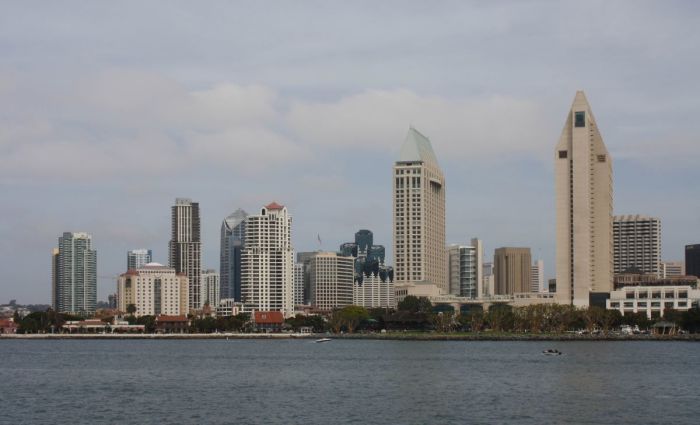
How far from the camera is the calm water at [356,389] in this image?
73.7 metres

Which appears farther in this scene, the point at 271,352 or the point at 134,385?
the point at 271,352

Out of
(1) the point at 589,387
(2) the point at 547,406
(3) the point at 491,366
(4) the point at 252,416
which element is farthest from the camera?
(3) the point at 491,366

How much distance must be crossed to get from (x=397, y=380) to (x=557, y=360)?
37.0 meters

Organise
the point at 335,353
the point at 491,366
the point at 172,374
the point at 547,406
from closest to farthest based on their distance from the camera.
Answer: the point at 547,406 < the point at 172,374 < the point at 491,366 < the point at 335,353

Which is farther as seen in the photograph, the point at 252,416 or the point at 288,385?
the point at 288,385

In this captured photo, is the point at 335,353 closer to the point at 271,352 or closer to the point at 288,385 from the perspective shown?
the point at 271,352

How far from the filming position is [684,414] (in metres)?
74.1

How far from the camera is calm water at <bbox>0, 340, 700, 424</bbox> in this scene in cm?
7369

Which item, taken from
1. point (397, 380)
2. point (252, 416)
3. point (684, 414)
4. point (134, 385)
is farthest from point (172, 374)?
point (684, 414)

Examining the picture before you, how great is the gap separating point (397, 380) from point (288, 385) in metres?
11.2

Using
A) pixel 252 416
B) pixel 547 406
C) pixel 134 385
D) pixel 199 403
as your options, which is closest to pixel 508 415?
pixel 547 406

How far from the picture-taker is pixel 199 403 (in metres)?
81.6

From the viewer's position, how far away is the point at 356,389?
93.8 m

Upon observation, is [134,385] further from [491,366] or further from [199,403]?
[491,366]
